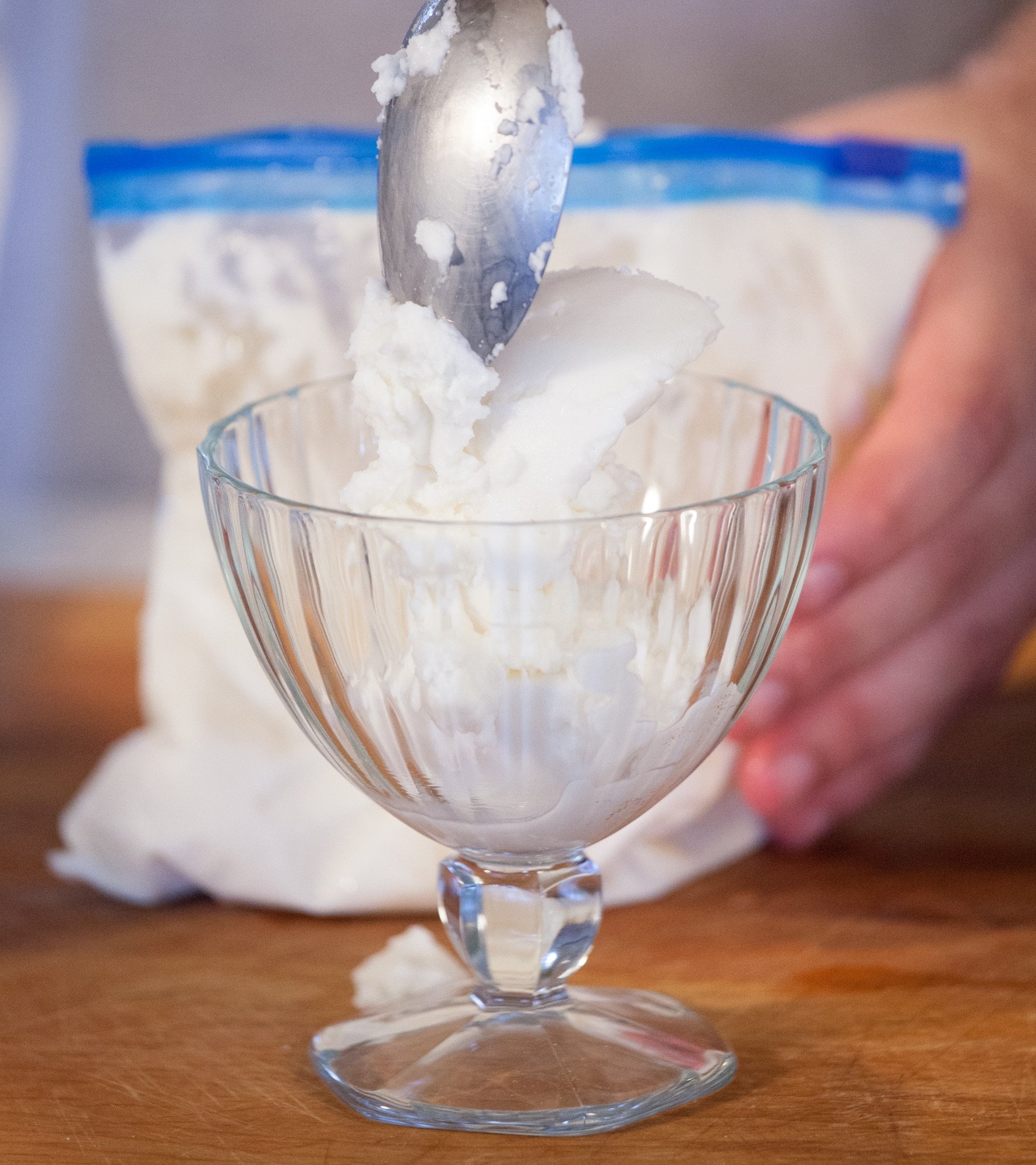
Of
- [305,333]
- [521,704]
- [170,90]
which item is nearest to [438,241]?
[521,704]

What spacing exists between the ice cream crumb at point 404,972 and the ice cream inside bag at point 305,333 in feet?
0.15

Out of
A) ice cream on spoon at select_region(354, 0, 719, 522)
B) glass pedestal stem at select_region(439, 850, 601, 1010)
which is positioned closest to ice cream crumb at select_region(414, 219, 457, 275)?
ice cream on spoon at select_region(354, 0, 719, 522)

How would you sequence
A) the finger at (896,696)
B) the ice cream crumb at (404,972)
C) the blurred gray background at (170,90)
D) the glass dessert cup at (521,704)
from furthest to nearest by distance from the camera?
the blurred gray background at (170,90) < the finger at (896,696) < the ice cream crumb at (404,972) < the glass dessert cup at (521,704)

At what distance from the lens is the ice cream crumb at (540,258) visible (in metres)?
0.45

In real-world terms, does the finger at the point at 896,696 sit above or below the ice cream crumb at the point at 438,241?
below

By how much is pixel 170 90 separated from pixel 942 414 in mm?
703

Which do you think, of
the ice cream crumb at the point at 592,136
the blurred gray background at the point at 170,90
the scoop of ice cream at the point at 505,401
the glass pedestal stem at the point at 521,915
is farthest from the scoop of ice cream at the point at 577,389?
the blurred gray background at the point at 170,90

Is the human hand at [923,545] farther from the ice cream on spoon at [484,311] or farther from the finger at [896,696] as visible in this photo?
the ice cream on spoon at [484,311]

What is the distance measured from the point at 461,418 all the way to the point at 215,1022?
0.27 meters

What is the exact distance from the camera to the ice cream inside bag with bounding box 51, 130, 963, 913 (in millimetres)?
675

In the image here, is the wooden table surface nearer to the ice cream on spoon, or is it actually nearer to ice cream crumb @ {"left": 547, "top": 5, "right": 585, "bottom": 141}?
the ice cream on spoon

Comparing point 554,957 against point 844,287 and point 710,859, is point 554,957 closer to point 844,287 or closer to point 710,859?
point 710,859

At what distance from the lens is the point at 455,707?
0.44m

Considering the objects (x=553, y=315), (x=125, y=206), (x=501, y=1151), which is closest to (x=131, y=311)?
(x=125, y=206)
